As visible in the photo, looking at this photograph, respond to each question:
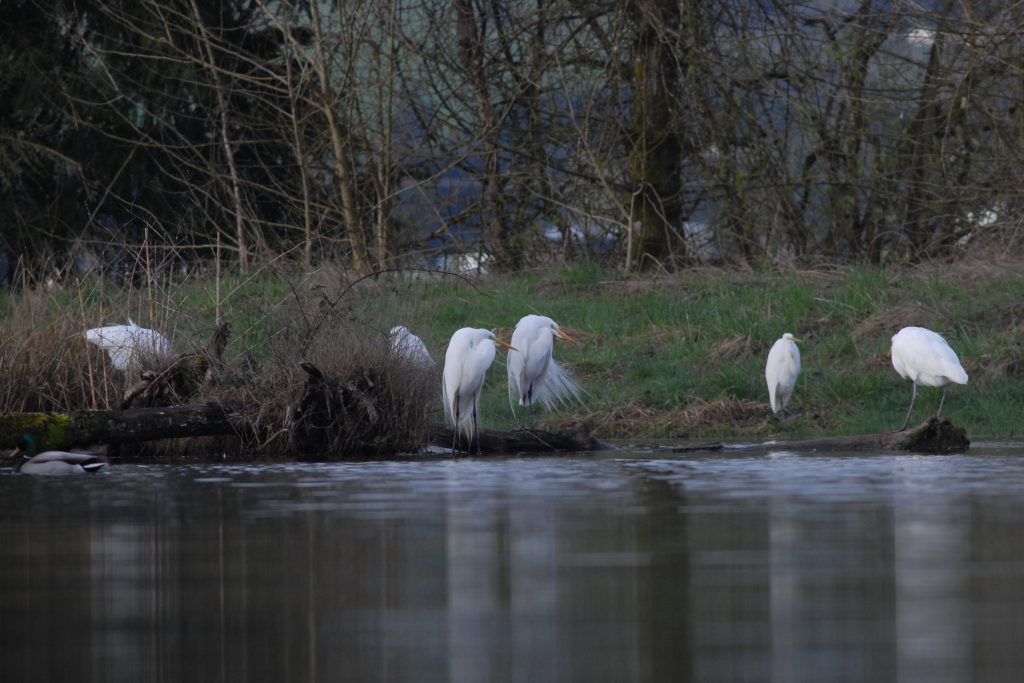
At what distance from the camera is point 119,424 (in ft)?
36.8

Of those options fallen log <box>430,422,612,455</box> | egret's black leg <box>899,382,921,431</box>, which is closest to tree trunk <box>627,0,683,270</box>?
egret's black leg <box>899,382,921,431</box>

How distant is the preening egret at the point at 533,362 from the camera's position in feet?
45.7

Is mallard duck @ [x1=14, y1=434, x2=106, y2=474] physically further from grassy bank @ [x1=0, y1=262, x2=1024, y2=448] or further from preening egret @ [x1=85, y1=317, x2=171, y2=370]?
preening egret @ [x1=85, y1=317, x2=171, y2=370]

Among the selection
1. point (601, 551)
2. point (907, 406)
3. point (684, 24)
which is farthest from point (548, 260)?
point (601, 551)

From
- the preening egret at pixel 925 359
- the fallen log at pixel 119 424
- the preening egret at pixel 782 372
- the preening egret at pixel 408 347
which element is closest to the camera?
the fallen log at pixel 119 424

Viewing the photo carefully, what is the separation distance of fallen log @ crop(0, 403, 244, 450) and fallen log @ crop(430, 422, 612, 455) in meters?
1.80

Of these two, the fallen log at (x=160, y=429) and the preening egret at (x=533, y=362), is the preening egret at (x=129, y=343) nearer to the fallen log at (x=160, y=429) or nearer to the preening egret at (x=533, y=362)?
the fallen log at (x=160, y=429)

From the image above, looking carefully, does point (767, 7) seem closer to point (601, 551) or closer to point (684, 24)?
point (684, 24)

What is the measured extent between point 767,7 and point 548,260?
15.0 ft

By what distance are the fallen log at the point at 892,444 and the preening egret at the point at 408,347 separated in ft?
6.70

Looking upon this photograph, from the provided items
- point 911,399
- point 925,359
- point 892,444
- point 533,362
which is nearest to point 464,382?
point 533,362

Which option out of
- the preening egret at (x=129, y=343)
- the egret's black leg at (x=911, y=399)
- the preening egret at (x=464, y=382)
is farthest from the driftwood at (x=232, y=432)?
the egret's black leg at (x=911, y=399)

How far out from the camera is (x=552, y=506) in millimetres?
7668

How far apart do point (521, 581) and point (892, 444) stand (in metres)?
6.56
